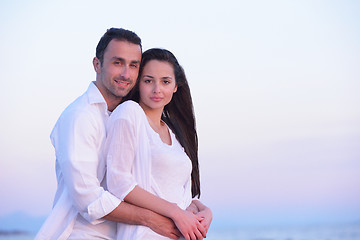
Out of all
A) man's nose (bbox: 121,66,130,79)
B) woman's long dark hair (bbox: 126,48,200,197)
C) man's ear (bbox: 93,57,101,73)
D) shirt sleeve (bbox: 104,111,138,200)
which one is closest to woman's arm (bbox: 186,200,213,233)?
woman's long dark hair (bbox: 126,48,200,197)

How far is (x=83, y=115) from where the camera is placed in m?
3.26

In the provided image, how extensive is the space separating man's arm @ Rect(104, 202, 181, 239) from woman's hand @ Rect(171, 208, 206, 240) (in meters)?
0.06

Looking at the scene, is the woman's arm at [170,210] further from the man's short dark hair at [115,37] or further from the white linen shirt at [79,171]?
the man's short dark hair at [115,37]

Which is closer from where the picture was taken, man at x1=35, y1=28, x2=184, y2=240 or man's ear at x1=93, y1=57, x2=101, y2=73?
man at x1=35, y1=28, x2=184, y2=240

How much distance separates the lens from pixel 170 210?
3.18 meters

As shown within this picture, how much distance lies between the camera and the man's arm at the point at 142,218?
10.1 feet

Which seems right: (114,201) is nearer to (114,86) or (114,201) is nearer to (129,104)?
(129,104)

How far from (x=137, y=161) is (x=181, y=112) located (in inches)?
40.6

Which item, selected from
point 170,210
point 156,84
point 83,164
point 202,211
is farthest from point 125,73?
point 202,211

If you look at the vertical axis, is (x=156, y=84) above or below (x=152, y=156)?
above


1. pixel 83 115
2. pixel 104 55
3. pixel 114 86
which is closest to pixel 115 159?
pixel 83 115

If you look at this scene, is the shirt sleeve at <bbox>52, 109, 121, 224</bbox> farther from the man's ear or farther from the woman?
the man's ear

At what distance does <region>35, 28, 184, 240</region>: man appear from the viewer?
3078mm

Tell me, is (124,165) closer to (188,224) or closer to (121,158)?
(121,158)
